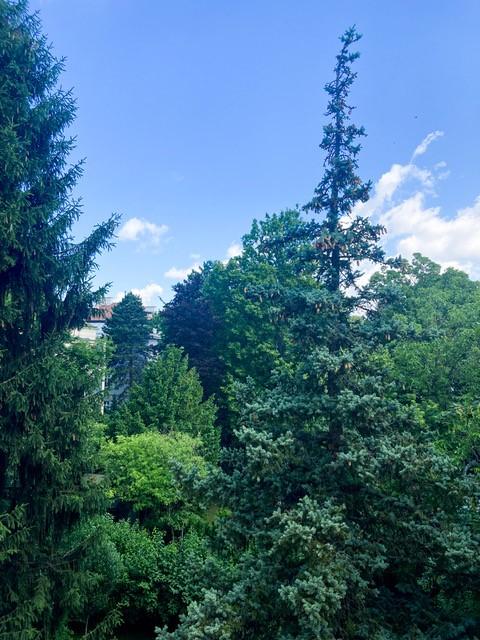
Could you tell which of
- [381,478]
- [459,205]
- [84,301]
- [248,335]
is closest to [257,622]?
[381,478]

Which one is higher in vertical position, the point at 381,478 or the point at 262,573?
the point at 381,478

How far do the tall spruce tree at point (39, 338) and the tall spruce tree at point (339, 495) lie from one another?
3.21 meters

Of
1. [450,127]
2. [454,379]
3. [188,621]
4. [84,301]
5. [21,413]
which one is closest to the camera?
[188,621]

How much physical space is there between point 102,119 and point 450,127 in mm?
11117

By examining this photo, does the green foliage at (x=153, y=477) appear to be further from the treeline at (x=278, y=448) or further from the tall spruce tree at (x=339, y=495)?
the tall spruce tree at (x=339, y=495)

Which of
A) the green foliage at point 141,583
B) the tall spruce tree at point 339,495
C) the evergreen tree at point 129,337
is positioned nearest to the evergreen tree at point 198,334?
the evergreen tree at point 129,337

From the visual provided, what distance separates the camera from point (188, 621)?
6.66 m

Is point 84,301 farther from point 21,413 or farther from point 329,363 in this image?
point 329,363

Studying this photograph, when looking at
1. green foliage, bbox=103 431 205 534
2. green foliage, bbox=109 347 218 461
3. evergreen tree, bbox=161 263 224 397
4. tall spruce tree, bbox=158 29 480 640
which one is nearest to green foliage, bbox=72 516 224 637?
green foliage, bbox=103 431 205 534

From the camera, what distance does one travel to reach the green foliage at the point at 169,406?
2050 cm

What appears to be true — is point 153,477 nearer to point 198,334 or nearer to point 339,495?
point 339,495

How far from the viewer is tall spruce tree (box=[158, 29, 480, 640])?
20.8 ft

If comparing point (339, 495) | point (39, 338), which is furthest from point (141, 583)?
point (339, 495)

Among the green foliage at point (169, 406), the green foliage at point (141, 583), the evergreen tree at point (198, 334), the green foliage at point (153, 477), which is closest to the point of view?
the green foliage at point (141, 583)
